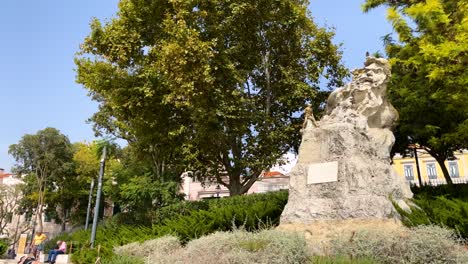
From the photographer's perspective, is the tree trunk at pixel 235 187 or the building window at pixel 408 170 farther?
the building window at pixel 408 170

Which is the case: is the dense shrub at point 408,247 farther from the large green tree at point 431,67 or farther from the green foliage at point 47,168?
the green foliage at point 47,168

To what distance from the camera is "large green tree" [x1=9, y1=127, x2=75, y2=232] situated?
36.9 meters

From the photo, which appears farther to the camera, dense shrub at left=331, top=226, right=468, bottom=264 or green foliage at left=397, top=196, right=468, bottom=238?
green foliage at left=397, top=196, right=468, bottom=238

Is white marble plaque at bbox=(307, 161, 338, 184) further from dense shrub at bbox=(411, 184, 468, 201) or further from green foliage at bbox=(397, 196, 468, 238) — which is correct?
dense shrub at bbox=(411, 184, 468, 201)

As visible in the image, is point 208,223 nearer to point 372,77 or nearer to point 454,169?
point 372,77

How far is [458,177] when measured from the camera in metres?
39.6

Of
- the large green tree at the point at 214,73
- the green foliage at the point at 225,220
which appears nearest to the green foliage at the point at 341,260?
the green foliage at the point at 225,220

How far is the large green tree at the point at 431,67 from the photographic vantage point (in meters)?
9.90

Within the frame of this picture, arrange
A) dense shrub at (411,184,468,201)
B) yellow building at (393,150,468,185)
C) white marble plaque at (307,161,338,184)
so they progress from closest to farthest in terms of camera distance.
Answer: white marble plaque at (307,161,338,184) < dense shrub at (411,184,468,201) < yellow building at (393,150,468,185)

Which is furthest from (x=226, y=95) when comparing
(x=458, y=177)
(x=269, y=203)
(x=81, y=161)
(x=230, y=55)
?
(x=458, y=177)

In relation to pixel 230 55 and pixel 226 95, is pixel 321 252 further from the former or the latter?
pixel 230 55

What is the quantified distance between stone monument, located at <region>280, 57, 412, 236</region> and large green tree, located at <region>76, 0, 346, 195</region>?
20.1 feet

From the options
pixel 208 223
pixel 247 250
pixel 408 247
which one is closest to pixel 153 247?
pixel 208 223

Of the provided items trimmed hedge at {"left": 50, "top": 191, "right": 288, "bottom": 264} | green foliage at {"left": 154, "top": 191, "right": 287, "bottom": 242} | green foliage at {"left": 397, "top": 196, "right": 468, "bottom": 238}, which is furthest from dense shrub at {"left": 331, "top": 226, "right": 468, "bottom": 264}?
green foliage at {"left": 154, "top": 191, "right": 287, "bottom": 242}
